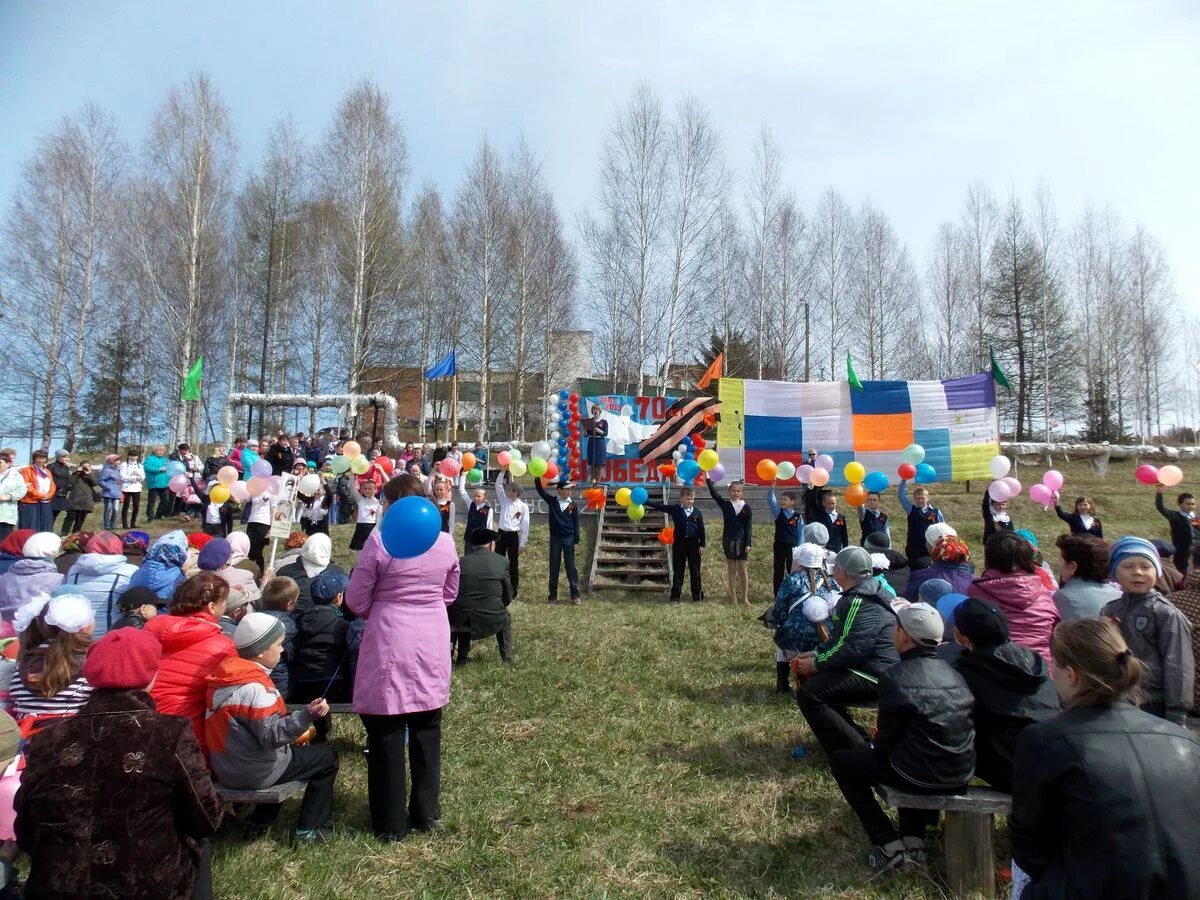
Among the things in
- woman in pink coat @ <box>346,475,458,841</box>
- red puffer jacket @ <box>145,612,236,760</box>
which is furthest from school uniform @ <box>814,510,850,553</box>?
red puffer jacket @ <box>145,612,236,760</box>

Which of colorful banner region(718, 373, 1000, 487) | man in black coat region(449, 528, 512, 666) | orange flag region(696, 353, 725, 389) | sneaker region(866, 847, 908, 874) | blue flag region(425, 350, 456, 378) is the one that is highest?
blue flag region(425, 350, 456, 378)

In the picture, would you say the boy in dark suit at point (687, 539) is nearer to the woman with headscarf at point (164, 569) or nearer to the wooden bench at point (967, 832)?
the woman with headscarf at point (164, 569)

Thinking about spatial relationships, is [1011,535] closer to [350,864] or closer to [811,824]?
[811,824]

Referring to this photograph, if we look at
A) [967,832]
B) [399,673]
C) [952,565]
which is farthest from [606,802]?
[952,565]

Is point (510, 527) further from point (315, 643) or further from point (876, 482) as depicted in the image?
point (315, 643)

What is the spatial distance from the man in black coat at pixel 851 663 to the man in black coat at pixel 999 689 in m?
0.94

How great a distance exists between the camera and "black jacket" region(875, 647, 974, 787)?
3.29 metres

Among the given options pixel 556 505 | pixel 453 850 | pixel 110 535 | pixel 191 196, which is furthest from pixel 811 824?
pixel 191 196

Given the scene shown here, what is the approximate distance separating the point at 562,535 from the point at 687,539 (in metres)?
1.82

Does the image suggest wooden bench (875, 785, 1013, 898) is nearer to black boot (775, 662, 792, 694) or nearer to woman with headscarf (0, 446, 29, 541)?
black boot (775, 662, 792, 694)

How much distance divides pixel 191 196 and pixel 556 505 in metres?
22.2

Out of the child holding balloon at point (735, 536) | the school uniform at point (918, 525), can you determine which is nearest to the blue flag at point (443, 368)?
the child holding balloon at point (735, 536)

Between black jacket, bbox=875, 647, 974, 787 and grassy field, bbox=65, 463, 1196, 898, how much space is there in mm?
523

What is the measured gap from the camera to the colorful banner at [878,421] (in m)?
16.3
